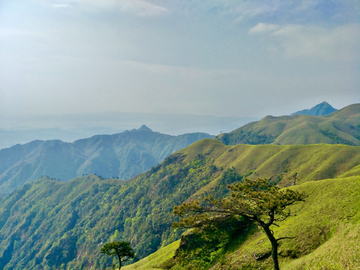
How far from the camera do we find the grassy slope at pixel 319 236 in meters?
24.6

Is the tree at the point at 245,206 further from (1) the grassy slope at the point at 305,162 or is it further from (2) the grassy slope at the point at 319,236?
(1) the grassy slope at the point at 305,162

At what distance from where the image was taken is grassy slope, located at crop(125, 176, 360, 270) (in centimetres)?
2458

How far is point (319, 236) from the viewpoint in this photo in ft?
106

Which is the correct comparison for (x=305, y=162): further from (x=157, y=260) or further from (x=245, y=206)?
(x=245, y=206)

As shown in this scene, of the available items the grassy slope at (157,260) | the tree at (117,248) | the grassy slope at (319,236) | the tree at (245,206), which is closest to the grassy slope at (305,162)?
the grassy slope at (319,236)

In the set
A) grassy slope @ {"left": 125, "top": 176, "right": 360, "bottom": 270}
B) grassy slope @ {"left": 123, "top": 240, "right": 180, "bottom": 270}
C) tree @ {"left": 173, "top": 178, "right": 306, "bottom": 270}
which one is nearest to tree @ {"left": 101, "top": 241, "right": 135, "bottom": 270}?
grassy slope @ {"left": 123, "top": 240, "right": 180, "bottom": 270}

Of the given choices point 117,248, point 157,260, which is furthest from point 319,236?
point 157,260

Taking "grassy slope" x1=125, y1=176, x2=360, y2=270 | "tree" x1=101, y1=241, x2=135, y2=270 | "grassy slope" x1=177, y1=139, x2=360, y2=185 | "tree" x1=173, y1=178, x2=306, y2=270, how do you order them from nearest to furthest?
"tree" x1=173, y1=178, x2=306, y2=270 < "grassy slope" x1=125, y1=176, x2=360, y2=270 < "tree" x1=101, y1=241, x2=135, y2=270 < "grassy slope" x1=177, y1=139, x2=360, y2=185

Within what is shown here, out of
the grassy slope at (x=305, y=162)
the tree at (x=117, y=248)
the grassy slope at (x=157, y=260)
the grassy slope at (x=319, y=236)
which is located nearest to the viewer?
the grassy slope at (x=319, y=236)

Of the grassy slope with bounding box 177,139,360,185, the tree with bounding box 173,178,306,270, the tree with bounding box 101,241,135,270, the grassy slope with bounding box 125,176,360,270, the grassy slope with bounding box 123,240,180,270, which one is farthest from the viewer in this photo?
the grassy slope with bounding box 177,139,360,185

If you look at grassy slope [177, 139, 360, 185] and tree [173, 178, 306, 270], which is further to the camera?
grassy slope [177, 139, 360, 185]

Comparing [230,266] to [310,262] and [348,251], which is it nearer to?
[310,262]

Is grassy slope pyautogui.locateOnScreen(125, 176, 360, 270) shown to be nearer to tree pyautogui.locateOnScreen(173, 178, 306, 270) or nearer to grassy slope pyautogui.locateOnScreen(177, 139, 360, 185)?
tree pyautogui.locateOnScreen(173, 178, 306, 270)

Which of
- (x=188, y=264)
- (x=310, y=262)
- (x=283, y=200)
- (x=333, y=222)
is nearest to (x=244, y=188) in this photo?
(x=283, y=200)
